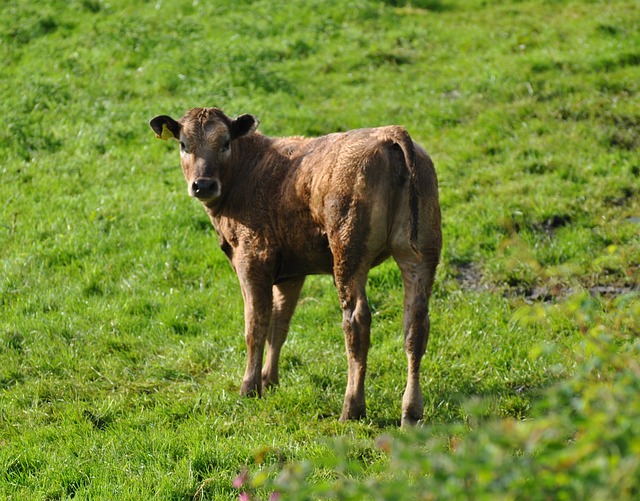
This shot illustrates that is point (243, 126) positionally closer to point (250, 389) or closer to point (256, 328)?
point (256, 328)

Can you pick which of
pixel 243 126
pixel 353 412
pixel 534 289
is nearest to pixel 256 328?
pixel 353 412

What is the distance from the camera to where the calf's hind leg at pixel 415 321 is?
791cm

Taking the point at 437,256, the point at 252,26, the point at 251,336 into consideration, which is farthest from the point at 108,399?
the point at 252,26

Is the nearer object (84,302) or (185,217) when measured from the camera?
(84,302)

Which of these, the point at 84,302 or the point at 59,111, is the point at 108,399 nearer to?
the point at 84,302

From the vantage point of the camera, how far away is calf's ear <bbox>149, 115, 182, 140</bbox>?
9.51 m

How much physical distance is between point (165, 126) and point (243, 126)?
2.56ft

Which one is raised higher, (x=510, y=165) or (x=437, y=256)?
(x=437, y=256)

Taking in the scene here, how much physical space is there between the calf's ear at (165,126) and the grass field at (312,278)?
85.0 inches

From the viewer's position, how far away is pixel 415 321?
793 centimetres

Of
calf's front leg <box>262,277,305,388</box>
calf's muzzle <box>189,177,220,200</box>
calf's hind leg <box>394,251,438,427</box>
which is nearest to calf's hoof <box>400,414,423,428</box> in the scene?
calf's hind leg <box>394,251,438,427</box>

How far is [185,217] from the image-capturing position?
12.9 metres

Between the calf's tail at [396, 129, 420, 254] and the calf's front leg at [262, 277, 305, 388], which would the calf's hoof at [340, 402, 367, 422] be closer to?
the calf's front leg at [262, 277, 305, 388]

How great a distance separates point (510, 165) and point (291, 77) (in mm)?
5302
